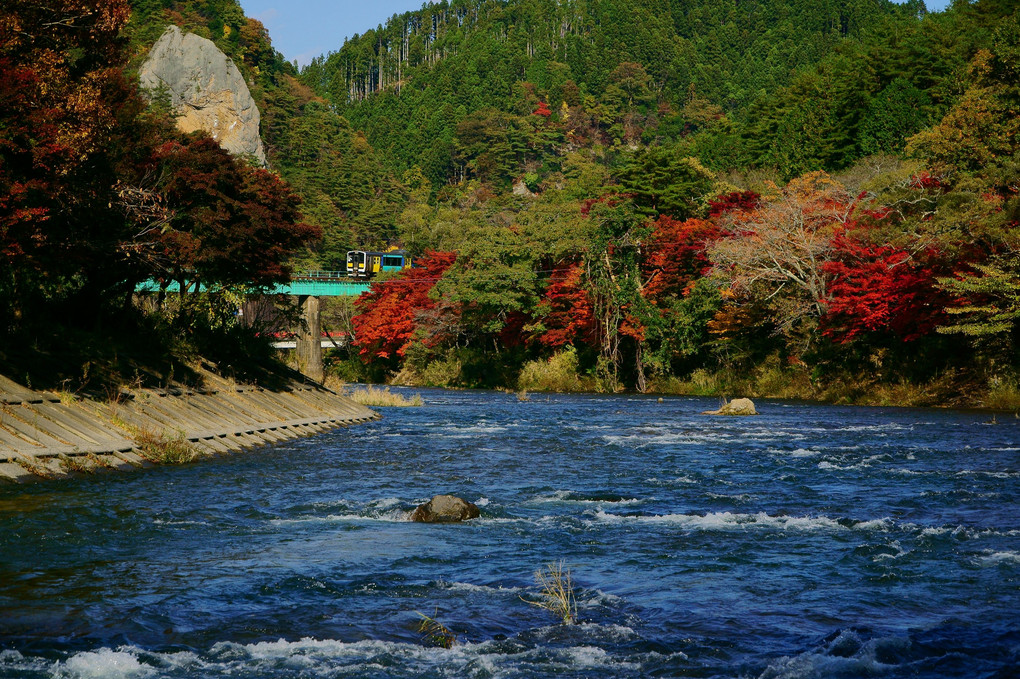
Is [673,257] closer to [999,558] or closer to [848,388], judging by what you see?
[848,388]

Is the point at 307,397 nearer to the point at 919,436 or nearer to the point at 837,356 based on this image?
the point at 919,436

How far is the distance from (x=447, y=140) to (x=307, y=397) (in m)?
147

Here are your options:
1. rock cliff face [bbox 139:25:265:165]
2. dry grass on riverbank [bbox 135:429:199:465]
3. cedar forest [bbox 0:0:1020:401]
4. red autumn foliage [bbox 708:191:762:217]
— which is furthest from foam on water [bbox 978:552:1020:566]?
rock cliff face [bbox 139:25:265:165]

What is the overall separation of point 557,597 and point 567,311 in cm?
6321

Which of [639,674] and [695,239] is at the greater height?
[695,239]

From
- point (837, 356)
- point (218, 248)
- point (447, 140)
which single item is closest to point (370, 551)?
point (218, 248)

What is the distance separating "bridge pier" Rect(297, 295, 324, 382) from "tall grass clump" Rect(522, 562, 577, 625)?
60030mm

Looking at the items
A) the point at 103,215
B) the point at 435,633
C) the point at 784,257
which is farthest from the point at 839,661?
the point at 784,257

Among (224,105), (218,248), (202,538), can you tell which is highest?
(224,105)

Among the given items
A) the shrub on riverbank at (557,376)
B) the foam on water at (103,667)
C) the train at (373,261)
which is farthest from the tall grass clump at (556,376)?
the foam on water at (103,667)

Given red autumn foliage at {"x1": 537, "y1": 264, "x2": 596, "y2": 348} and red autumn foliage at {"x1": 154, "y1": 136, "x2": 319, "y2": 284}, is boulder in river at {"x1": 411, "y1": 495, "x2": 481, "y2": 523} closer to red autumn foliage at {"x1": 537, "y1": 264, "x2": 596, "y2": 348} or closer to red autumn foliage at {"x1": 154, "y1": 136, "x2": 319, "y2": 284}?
red autumn foliage at {"x1": 154, "y1": 136, "x2": 319, "y2": 284}

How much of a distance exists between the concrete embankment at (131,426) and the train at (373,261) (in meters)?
69.2

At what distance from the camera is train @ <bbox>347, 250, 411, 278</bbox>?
106312mm

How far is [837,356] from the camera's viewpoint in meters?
53.9
